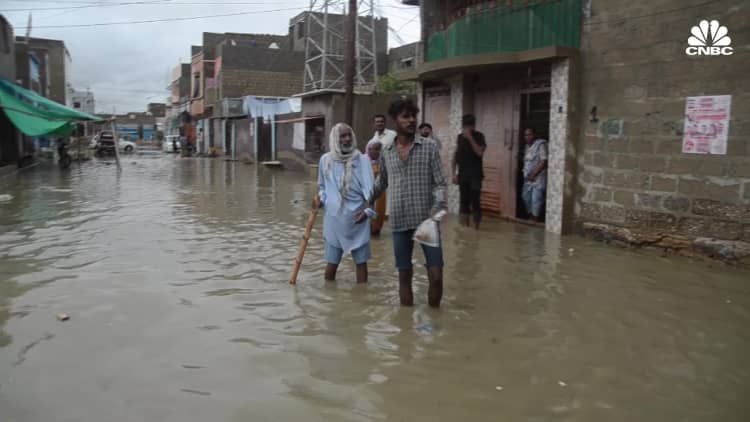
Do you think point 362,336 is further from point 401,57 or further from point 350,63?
point 401,57

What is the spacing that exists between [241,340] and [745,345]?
3.28 metres

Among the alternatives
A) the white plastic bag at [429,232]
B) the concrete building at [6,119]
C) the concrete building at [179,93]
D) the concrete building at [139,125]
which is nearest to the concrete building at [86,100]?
the concrete building at [139,125]

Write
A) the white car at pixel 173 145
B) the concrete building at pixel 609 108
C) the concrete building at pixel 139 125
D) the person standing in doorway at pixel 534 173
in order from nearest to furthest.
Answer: the concrete building at pixel 609 108
the person standing in doorway at pixel 534 173
the white car at pixel 173 145
the concrete building at pixel 139 125

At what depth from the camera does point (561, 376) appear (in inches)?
144

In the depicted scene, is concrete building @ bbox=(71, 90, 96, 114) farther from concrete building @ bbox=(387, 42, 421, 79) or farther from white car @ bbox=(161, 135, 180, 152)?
concrete building @ bbox=(387, 42, 421, 79)

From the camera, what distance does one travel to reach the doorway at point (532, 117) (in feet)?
30.4

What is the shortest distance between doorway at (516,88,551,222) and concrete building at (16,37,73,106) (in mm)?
24391

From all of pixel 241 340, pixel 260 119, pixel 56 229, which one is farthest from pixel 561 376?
pixel 260 119

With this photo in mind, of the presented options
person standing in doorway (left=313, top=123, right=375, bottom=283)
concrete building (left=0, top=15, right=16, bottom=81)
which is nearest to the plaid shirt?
person standing in doorway (left=313, top=123, right=375, bottom=283)

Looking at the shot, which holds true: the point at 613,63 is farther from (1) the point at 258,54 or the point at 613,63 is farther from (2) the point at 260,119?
(1) the point at 258,54

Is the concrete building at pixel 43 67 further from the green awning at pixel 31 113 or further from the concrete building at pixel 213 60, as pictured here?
the concrete building at pixel 213 60

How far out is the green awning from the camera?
18.5 metres

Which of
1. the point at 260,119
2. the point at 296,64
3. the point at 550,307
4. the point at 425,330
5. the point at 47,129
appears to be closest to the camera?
the point at 425,330

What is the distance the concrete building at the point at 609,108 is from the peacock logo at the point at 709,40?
0.07 meters
